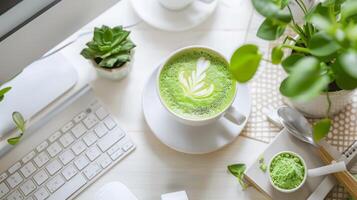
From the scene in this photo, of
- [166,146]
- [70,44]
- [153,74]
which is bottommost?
[166,146]

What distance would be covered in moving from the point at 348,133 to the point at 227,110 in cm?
21

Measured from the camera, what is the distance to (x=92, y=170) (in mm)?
902

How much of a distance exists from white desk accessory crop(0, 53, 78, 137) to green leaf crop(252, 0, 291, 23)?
40cm

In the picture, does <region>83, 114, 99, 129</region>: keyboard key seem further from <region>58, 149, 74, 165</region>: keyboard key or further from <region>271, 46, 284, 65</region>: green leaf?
<region>271, 46, 284, 65</region>: green leaf

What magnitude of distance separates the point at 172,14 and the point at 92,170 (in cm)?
31

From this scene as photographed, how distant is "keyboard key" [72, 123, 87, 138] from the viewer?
917 mm

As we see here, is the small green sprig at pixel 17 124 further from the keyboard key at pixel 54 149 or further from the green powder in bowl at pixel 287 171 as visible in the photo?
the green powder in bowl at pixel 287 171

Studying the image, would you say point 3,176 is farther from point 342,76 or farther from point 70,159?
point 342,76

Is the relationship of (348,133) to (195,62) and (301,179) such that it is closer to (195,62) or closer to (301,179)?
(301,179)

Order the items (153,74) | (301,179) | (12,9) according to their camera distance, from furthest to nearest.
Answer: (153,74) < (301,179) < (12,9)

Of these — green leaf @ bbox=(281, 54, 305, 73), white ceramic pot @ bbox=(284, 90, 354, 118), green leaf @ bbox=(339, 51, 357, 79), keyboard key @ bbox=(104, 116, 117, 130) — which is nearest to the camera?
green leaf @ bbox=(339, 51, 357, 79)

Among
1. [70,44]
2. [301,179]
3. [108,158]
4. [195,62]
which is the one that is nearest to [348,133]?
[301,179]

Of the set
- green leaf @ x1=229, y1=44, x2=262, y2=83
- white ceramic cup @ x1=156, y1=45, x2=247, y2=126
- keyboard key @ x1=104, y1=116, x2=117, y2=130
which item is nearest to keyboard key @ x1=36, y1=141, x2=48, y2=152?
keyboard key @ x1=104, y1=116, x2=117, y2=130

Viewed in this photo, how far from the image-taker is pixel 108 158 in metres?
0.91
